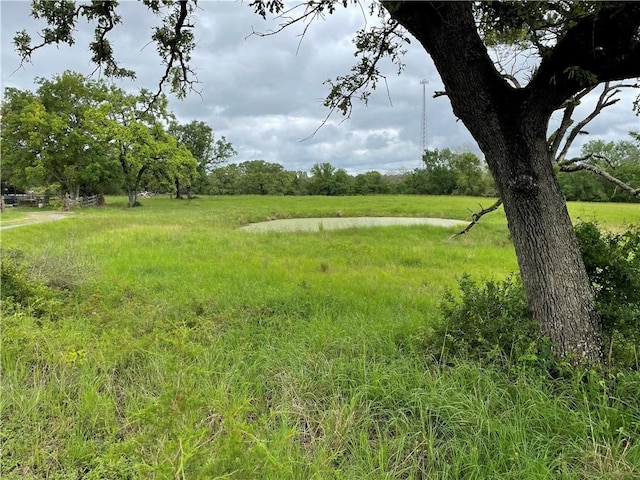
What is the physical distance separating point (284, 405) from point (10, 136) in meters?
32.4

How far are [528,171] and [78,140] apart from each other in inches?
1214

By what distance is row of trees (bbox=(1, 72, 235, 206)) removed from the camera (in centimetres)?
2539

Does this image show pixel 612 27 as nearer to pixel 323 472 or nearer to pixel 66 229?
pixel 323 472

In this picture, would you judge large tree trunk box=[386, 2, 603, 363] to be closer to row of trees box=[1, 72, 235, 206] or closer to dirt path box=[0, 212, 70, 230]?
dirt path box=[0, 212, 70, 230]

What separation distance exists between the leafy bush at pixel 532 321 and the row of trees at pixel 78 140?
24947mm

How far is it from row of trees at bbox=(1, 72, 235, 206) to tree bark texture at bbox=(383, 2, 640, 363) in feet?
80.1

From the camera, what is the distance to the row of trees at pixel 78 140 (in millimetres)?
25391

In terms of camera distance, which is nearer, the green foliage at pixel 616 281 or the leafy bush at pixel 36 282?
the green foliage at pixel 616 281

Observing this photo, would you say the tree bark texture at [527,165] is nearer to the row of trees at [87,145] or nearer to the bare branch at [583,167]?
the bare branch at [583,167]

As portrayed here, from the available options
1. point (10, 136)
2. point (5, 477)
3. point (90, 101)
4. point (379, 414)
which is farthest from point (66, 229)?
point (90, 101)

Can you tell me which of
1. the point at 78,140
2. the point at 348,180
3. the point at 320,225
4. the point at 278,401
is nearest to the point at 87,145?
the point at 78,140

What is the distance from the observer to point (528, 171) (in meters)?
2.96

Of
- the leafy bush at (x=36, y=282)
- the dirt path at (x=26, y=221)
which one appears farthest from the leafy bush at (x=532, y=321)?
the dirt path at (x=26, y=221)

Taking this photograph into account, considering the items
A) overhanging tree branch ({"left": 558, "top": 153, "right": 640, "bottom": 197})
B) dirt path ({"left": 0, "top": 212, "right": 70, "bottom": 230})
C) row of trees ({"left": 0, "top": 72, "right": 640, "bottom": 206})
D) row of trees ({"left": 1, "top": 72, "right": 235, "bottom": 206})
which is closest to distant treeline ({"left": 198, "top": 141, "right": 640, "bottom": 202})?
row of trees ({"left": 0, "top": 72, "right": 640, "bottom": 206})
